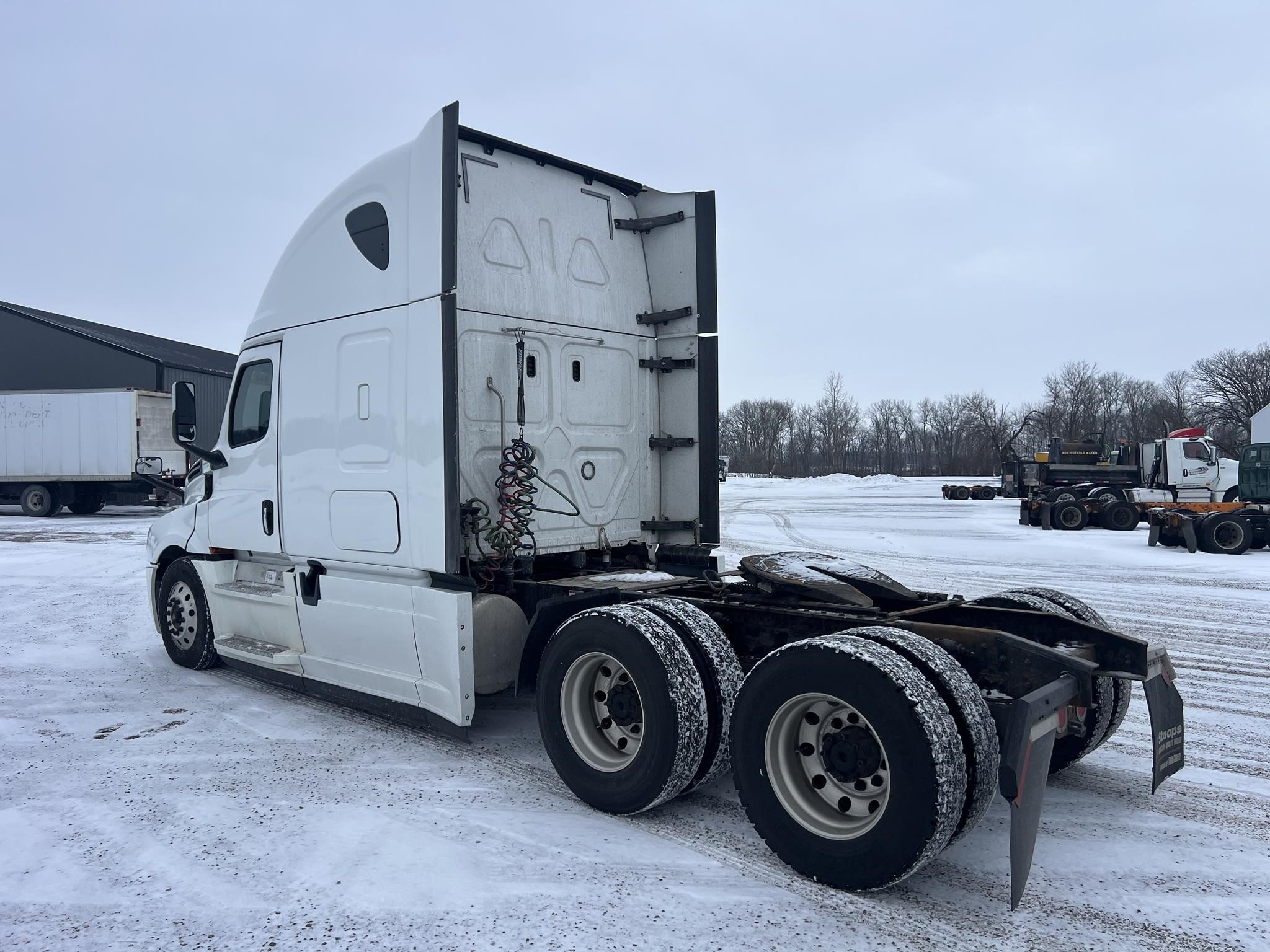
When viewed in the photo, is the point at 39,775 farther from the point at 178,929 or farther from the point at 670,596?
the point at 670,596

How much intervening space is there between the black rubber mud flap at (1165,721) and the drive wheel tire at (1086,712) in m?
0.36

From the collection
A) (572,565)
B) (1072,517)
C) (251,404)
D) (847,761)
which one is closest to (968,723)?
(847,761)

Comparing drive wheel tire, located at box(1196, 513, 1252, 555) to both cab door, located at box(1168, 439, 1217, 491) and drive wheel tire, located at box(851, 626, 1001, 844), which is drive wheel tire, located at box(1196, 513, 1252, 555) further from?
drive wheel tire, located at box(851, 626, 1001, 844)

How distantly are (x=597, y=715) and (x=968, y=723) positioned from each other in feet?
6.06

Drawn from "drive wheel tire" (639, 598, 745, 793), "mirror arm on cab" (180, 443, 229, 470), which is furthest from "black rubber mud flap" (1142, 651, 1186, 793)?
"mirror arm on cab" (180, 443, 229, 470)

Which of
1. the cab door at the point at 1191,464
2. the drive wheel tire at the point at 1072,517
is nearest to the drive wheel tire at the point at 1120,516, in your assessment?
the drive wheel tire at the point at 1072,517

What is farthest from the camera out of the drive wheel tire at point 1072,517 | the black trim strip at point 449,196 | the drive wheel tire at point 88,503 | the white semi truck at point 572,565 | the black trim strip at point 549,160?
the drive wheel tire at point 88,503

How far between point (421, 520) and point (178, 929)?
2240 mm

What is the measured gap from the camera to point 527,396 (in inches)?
213

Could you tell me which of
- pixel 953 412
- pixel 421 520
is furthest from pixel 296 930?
pixel 953 412

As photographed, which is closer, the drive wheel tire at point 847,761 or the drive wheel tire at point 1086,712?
the drive wheel tire at point 847,761

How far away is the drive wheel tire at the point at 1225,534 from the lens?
15070mm

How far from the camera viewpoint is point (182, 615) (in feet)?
23.0

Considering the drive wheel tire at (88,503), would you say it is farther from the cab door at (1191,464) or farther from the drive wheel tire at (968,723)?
the cab door at (1191,464)
